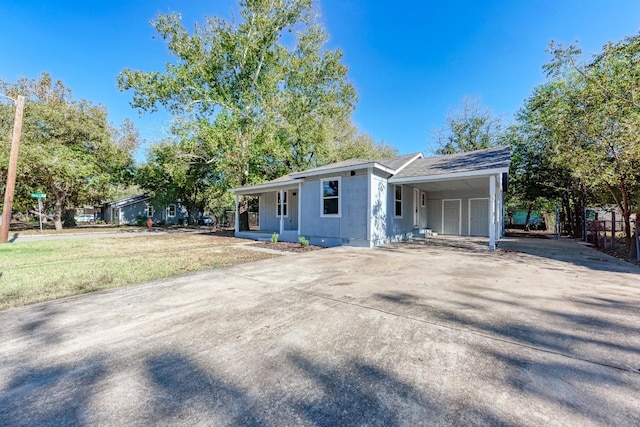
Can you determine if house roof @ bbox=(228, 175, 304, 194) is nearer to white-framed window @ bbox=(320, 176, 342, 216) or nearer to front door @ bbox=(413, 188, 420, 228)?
white-framed window @ bbox=(320, 176, 342, 216)

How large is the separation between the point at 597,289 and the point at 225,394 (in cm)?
562

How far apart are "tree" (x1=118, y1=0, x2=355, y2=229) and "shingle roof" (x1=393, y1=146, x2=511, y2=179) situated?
890cm

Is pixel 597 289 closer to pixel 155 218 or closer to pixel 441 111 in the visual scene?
pixel 441 111

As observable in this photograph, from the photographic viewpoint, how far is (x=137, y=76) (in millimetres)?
16531

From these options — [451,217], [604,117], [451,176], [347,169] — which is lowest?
[451,217]

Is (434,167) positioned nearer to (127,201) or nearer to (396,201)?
(396,201)

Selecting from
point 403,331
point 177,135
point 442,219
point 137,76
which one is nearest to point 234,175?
point 177,135

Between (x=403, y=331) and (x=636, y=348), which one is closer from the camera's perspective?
(x=636, y=348)

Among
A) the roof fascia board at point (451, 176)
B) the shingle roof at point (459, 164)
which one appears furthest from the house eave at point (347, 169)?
the shingle roof at point (459, 164)

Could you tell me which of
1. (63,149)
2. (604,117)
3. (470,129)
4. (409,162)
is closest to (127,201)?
(63,149)

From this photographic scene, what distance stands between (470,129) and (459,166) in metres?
16.2

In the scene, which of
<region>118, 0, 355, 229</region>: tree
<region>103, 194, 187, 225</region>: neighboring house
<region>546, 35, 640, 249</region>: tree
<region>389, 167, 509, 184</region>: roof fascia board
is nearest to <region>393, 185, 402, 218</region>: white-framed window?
<region>389, 167, 509, 184</region>: roof fascia board

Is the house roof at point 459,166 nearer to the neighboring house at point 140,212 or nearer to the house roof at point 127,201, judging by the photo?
the neighboring house at point 140,212

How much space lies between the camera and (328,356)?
2.29 metres
